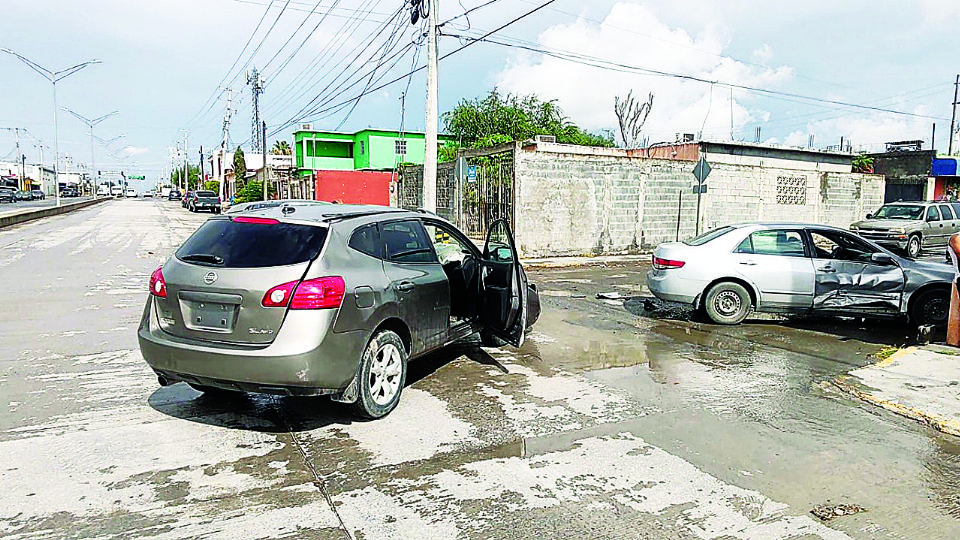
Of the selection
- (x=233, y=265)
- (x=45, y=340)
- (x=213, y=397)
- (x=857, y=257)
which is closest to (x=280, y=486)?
(x=233, y=265)

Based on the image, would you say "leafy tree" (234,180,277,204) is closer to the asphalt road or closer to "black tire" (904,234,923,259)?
"black tire" (904,234,923,259)

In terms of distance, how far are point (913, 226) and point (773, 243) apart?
54.5 feet

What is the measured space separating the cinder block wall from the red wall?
19588mm

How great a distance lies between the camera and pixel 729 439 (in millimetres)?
5148

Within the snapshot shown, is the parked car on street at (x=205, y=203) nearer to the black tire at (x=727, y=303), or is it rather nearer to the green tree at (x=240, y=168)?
the green tree at (x=240, y=168)

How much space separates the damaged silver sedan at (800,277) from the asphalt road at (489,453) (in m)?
1.44

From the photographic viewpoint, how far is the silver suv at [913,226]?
2258 cm

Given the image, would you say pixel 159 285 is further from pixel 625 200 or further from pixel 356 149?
pixel 356 149

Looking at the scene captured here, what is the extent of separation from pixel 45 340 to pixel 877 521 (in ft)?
28.3

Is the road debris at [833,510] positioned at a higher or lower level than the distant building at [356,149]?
lower

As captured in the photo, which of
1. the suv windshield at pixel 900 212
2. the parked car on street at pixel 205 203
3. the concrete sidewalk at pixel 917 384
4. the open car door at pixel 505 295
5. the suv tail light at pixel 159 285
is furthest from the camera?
the parked car on street at pixel 205 203

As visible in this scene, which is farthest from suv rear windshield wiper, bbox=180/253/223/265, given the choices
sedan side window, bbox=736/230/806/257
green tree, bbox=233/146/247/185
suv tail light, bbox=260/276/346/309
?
green tree, bbox=233/146/247/185

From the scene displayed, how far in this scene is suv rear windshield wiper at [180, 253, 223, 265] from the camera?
5062mm

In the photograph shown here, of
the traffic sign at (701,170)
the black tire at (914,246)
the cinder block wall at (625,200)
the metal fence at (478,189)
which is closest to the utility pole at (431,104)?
the metal fence at (478,189)
